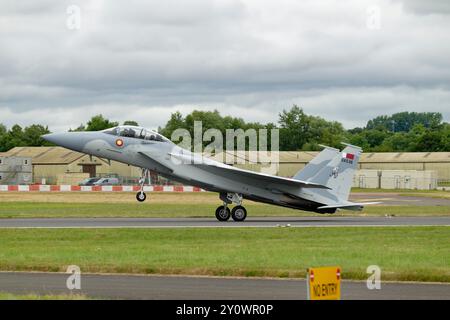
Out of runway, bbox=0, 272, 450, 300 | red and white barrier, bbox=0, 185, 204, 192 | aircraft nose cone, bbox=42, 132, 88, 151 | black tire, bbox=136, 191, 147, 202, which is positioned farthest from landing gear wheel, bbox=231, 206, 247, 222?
red and white barrier, bbox=0, 185, 204, 192

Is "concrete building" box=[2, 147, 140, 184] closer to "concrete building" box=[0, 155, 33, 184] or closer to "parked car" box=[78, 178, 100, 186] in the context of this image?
"concrete building" box=[0, 155, 33, 184]

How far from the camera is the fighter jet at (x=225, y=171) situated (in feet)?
111

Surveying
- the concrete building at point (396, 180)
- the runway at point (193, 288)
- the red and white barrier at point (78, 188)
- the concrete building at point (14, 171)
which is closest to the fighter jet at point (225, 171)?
the runway at point (193, 288)

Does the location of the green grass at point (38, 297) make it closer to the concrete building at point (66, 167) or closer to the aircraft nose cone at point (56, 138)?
the aircraft nose cone at point (56, 138)

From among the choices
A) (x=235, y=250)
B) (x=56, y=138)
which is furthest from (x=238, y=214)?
(x=235, y=250)

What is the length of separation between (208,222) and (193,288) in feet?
60.4

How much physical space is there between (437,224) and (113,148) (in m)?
A: 12.7

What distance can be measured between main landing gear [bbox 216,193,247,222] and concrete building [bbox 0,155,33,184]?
52252 millimetres

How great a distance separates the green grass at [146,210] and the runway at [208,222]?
3.41 meters

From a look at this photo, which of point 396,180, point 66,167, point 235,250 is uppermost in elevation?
point 66,167

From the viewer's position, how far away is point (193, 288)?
53.3 feet

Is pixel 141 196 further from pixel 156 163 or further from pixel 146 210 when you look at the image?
pixel 146 210
